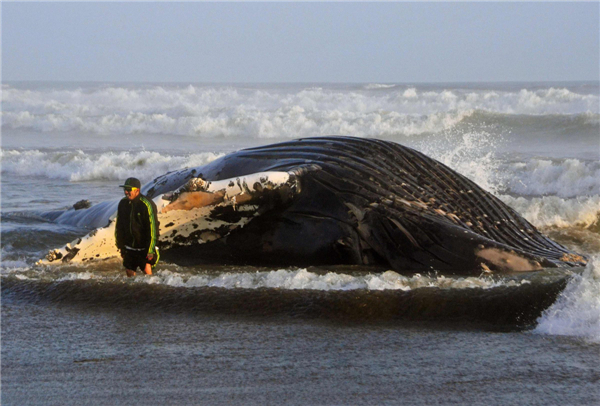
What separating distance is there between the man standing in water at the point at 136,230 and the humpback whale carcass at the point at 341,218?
25cm

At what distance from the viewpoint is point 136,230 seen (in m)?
7.56

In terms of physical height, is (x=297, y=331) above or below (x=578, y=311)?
below

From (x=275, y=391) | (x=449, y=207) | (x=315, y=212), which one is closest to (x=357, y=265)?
(x=315, y=212)

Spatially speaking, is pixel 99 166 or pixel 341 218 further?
pixel 99 166

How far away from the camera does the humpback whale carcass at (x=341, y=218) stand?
7375 millimetres

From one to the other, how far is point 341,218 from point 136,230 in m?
2.12

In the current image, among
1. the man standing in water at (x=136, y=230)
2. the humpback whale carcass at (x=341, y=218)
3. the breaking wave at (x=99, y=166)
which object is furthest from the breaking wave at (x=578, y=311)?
the breaking wave at (x=99, y=166)

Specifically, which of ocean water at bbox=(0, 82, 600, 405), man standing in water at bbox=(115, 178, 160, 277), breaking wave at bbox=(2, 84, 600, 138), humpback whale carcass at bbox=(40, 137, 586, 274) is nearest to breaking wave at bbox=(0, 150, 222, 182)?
ocean water at bbox=(0, 82, 600, 405)

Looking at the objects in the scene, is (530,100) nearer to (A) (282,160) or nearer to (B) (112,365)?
(A) (282,160)

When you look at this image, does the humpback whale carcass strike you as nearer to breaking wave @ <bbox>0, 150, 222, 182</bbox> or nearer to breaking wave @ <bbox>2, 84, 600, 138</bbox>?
breaking wave @ <bbox>0, 150, 222, 182</bbox>

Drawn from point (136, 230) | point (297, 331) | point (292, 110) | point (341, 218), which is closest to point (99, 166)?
point (136, 230)

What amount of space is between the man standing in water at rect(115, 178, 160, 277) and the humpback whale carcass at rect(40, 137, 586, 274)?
25 centimetres

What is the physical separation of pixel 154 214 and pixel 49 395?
273 centimetres

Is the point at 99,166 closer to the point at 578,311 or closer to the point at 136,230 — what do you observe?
the point at 136,230
